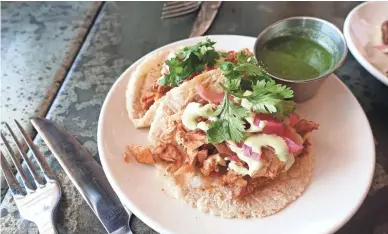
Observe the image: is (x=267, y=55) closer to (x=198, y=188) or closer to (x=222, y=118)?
(x=222, y=118)

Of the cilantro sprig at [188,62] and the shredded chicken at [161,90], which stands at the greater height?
the cilantro sprig at [188,62]

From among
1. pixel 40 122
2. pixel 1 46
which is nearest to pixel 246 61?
pixel 40 122

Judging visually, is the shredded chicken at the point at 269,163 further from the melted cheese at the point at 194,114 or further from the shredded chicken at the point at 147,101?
the shredded chicken at the point at 147,101

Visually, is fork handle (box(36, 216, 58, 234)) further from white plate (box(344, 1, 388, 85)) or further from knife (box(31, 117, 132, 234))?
white plate (box(344, 1, 388, 85))

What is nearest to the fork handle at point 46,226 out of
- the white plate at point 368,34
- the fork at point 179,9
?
the fork at point 179,9

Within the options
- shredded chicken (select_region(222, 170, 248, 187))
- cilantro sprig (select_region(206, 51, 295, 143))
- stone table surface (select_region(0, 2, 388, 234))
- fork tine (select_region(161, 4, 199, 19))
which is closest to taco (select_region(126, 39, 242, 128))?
cilantro sprig (select_region(206, 51, 295, 143))

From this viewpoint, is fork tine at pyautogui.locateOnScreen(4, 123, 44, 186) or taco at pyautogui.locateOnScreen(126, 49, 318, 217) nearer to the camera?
taco at pyautogui.locateOnScreen(126, 49, 318, 217)
